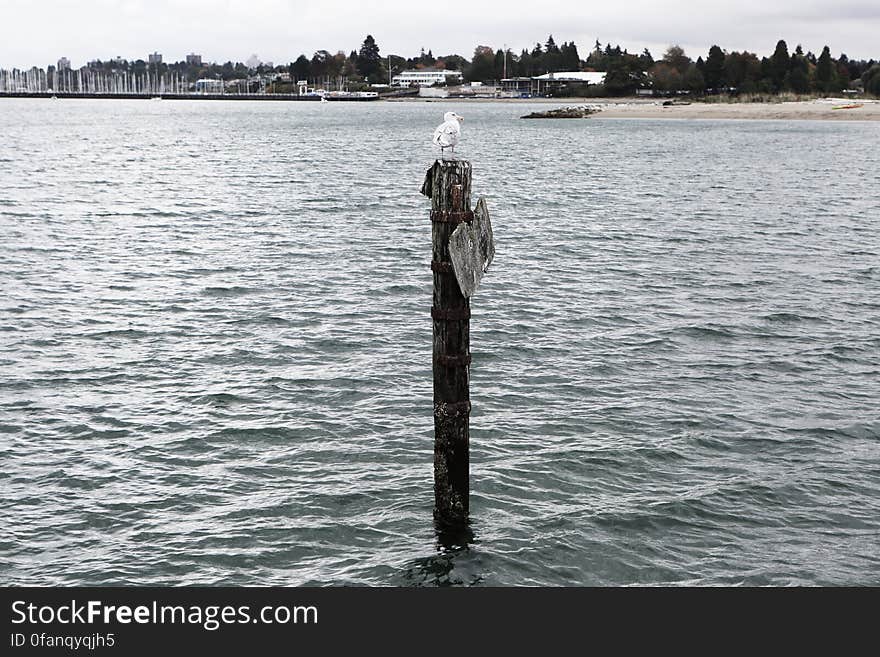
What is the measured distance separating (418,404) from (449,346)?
7.20 meters

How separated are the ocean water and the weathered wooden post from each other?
0.80 m

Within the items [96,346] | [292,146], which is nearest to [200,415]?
[96,346]

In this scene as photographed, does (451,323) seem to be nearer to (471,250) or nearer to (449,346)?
(449,346)

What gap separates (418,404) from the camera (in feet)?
69.8

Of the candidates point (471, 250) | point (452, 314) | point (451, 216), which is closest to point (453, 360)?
point (452, 314)

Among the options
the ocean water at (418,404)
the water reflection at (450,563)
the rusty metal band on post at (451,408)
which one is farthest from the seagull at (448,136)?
the ocean water at (418,404)

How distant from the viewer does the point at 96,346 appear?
26031 mm

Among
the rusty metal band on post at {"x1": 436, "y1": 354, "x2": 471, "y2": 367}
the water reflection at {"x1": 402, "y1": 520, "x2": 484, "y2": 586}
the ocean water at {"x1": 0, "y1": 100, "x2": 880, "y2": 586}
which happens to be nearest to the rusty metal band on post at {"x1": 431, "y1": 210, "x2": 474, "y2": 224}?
the rusty metal band on post at {"x1": 436, "y1": 354, "x2": 471, "y2": 367}

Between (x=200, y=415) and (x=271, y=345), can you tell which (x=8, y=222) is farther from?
(x=200, y=415)

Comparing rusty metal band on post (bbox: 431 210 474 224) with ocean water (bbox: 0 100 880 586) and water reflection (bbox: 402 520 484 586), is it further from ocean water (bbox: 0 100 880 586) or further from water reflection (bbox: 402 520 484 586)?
ocean water (bbox: 0 100 880 586)

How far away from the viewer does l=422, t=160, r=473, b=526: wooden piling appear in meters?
13.7

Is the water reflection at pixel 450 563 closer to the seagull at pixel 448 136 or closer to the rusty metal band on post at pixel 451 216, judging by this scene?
the rusty metal band on post at pixel 451 216

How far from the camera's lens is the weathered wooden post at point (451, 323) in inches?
537

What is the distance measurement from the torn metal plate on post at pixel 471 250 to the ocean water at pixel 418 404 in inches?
161
